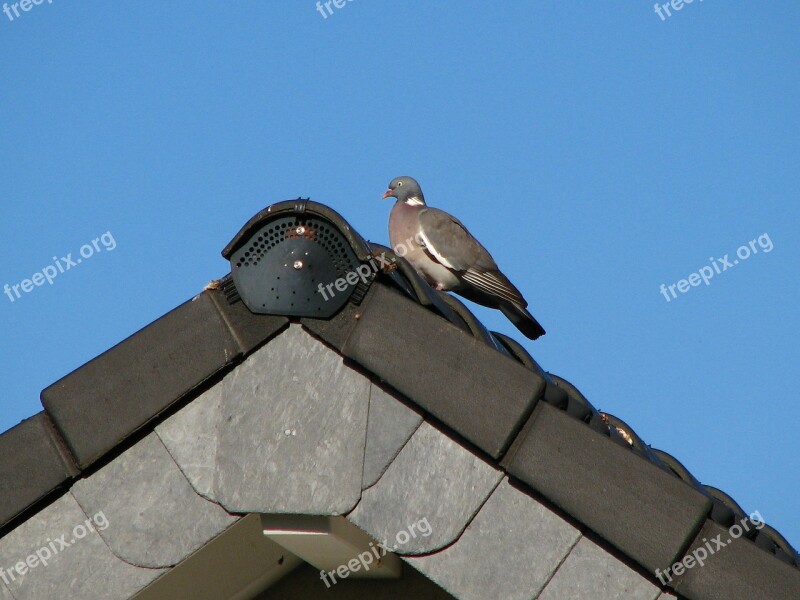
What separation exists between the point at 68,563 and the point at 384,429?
35.5 inches

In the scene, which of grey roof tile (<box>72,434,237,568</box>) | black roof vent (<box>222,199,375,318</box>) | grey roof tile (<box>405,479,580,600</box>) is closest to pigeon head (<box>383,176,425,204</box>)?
black roof vent (<box>222,199,375,318</box>)

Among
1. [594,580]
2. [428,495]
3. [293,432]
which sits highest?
[293,432]

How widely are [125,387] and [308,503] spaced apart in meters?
0.58

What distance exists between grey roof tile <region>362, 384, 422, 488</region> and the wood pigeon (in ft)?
15.2

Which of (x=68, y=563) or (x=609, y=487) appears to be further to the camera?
(x=68, y=563)

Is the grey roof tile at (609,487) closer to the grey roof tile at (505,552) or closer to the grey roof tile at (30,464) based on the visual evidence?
the grey roof tile at (505,552)

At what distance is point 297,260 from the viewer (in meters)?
3.08

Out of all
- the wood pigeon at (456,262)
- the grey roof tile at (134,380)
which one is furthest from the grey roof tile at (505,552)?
the wood pigeon at (456,262)

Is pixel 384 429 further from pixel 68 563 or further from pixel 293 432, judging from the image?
pixel 68 563

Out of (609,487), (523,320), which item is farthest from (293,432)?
(523,320)

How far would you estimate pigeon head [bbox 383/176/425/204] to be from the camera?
8.95 m

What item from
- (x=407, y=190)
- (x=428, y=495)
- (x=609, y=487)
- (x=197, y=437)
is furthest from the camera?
(x=407, y=190)

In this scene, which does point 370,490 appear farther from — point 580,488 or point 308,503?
Answer: point 580,488

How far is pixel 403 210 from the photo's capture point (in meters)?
8.05
